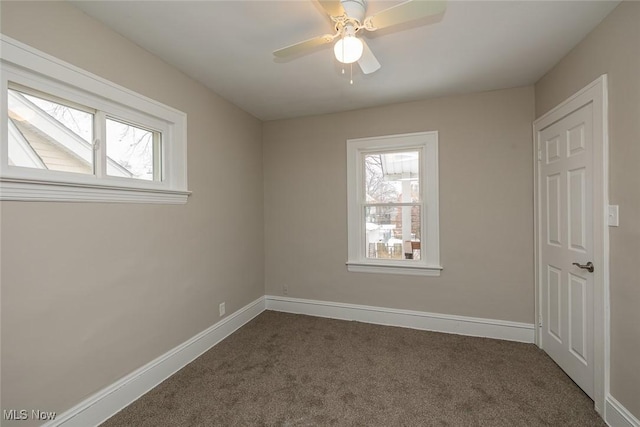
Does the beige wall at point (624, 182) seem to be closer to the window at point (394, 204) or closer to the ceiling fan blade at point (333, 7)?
the window at point (394, 204)

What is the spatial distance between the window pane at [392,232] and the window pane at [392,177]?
0.13 m

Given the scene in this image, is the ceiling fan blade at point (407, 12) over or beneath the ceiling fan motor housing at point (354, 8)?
beneath

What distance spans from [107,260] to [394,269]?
8.71 ft

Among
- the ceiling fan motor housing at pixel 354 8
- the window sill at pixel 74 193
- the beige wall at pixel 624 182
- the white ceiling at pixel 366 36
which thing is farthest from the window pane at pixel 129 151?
the beige wall at pixel 624 182

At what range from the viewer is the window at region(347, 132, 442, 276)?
3.04 m

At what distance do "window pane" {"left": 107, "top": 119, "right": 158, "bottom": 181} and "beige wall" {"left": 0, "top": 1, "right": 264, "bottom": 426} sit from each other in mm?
284

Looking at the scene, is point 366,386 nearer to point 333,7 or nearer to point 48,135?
point 333,7

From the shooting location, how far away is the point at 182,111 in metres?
2.43

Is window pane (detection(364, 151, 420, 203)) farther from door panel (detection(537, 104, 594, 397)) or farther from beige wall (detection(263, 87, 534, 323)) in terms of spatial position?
door panel (detection(537, 104, 594, 397))

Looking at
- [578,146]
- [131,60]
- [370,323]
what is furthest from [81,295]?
[578,146]

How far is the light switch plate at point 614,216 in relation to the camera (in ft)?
5.47

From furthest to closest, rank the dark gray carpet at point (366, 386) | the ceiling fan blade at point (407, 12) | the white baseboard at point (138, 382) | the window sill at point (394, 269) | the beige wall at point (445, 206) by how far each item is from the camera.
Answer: the window sill at point (394, 269), the beige wall at point (445, 206), the dark gray carpet at point (366, 386), the white baseboard at point (138, 382), the ceiling fan blade at point (407, 12)

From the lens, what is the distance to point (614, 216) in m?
1.69

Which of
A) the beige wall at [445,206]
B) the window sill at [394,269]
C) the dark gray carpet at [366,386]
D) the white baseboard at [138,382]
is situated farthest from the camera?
the window sill at [394,269]
